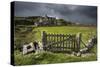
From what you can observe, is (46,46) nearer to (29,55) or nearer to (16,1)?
(29,55)

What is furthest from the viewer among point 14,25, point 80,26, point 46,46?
point 80,26

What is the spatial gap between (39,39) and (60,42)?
22 cm

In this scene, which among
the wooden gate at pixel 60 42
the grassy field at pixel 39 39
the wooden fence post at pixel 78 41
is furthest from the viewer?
the wooden fence post at pixel 78 41

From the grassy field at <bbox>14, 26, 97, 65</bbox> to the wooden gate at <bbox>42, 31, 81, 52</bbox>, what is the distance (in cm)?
4

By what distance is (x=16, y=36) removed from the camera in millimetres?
1953

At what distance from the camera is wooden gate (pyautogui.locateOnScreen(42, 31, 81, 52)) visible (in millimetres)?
2070

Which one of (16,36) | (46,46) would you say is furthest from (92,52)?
(16,36)

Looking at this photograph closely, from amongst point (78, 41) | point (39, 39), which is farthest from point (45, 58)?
point (78, 41)

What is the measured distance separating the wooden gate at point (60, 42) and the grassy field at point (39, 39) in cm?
4

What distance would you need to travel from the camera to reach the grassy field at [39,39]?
77.4 inches

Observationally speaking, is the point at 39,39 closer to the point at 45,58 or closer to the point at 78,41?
the point at 45,58

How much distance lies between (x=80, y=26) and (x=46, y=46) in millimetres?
406

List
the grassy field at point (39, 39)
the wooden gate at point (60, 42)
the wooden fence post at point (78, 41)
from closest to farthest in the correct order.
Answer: the grassy field at point (39, 39), the wooden gate at point (60, 42), the wooden fence post at point (78, 41)

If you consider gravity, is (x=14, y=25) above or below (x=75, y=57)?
above
